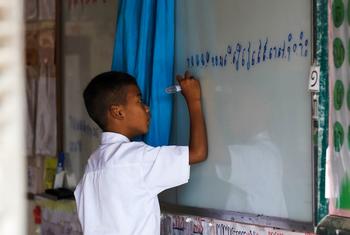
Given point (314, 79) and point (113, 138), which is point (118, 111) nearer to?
point (113, 138)

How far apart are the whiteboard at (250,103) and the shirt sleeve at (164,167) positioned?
190 millimetres

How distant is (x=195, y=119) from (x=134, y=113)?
0.19 m

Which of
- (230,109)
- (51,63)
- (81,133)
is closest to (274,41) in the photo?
(230,109)

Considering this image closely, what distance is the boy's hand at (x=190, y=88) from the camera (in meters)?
1.84

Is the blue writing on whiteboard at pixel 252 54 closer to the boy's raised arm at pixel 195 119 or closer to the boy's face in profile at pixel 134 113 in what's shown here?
the boy's raised arm at pixel 195 119

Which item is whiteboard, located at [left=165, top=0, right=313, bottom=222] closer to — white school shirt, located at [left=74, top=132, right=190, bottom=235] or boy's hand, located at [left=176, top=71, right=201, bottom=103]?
boy's hand, located at [left=176, top=71, right=201, bottom=103]

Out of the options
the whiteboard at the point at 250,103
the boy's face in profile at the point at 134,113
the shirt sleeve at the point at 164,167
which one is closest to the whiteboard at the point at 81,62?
the whiteboard at the point at 250,103

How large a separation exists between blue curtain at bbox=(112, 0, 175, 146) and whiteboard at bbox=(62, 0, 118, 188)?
1.02 feet

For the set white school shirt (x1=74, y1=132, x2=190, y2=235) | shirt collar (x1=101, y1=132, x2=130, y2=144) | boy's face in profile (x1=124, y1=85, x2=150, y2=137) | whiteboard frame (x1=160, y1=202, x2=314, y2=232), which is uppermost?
boy's face in profile (x1=124, y1=85, x2=150, y2=137)

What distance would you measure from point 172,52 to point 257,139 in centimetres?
44

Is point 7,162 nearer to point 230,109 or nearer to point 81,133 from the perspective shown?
point 230,109

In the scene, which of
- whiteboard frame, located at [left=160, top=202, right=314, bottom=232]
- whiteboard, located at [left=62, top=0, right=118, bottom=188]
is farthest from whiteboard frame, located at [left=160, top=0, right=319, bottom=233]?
whiteboard, located at [left=62, top=0, right=118, bottom=188]

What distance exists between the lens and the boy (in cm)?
166

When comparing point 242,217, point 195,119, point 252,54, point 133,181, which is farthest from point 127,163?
point 252,54
